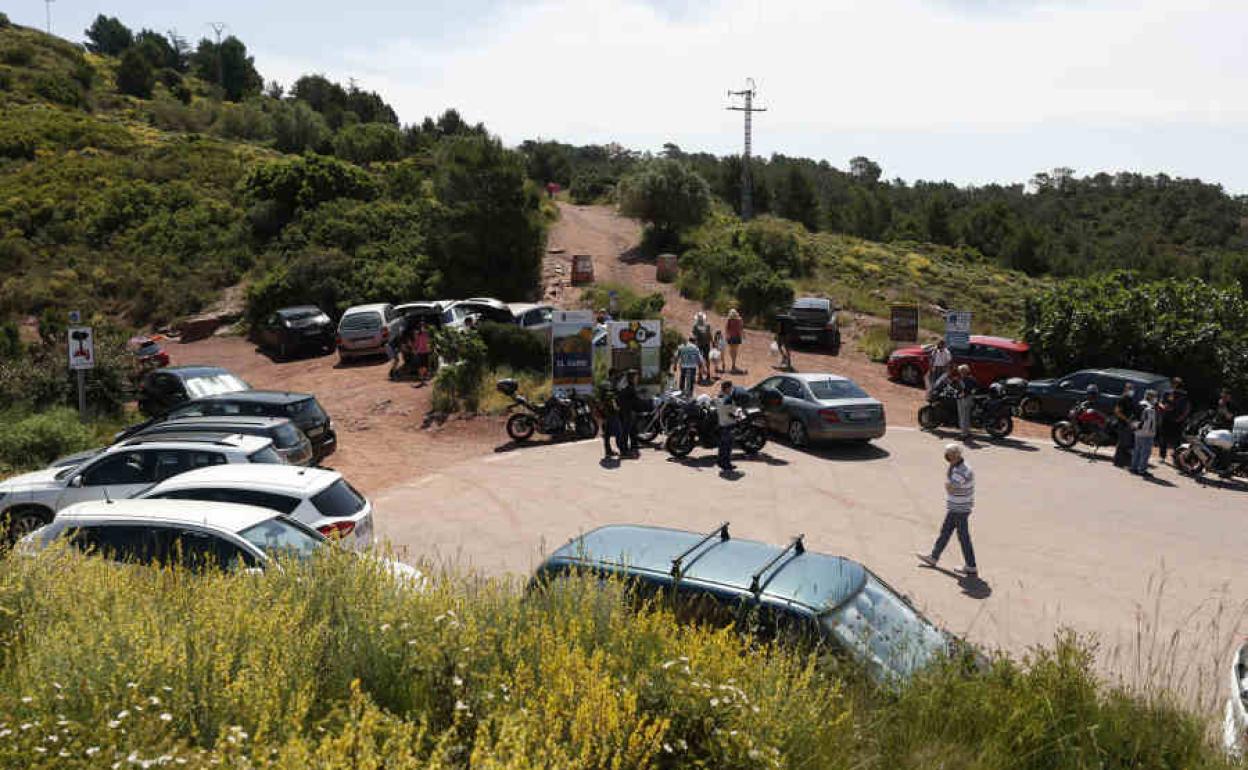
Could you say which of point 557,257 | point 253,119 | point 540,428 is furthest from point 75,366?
point 253,119

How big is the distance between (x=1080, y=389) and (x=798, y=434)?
7.43m

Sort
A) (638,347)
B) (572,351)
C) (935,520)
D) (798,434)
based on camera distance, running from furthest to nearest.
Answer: (638,347)
(572,351)
(798,434)
(935,520)

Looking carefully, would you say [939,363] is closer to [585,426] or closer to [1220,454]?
[1220,454]

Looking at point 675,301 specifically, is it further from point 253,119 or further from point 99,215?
point 253,119

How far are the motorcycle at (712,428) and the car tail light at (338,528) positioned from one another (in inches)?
296

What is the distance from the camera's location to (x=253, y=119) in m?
73.8

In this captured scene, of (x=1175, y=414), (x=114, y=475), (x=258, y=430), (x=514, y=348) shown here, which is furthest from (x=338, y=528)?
(x=1175, y=414)

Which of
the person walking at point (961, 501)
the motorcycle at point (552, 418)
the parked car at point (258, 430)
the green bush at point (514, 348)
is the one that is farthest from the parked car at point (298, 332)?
the person walking at point (961, 501)

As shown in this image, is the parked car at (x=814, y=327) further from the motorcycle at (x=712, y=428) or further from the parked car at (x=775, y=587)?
the parked car at (x=775, y=587)

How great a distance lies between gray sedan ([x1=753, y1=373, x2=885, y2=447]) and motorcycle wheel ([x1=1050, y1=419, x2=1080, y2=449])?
3.90m

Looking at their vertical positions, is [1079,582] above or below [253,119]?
below

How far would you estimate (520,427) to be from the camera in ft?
58.1

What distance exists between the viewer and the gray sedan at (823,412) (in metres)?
16.7

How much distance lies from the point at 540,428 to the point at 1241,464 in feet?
41.1
